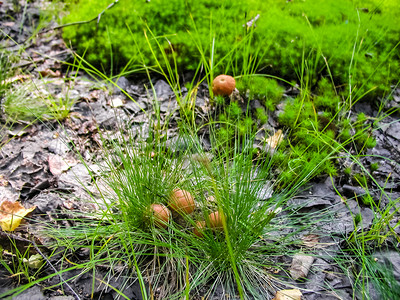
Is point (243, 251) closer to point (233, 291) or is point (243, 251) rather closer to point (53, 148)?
point (233, 291)

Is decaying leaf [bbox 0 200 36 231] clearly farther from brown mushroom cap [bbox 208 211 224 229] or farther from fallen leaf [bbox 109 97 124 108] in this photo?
fallen leaf [bbox 109 97 124 108]

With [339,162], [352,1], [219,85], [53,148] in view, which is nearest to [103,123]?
[53,148]

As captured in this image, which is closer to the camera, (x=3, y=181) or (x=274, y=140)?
(x=3, y=181)

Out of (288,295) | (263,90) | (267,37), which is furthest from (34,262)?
(267,37)

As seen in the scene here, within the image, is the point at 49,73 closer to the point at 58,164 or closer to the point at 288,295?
the point at 58,164

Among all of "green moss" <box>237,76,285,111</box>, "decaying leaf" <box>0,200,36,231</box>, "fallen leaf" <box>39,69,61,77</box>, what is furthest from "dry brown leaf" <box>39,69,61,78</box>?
"green moss" <box>237,76,285,111</box>

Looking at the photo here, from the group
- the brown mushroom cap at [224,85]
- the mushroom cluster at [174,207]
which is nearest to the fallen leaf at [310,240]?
the mushroom cluster at [174,207]

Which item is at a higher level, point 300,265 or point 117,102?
point 117,102

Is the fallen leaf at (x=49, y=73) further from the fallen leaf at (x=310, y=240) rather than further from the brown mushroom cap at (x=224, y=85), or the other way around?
the fallen leaf at (x=310, y=240)
